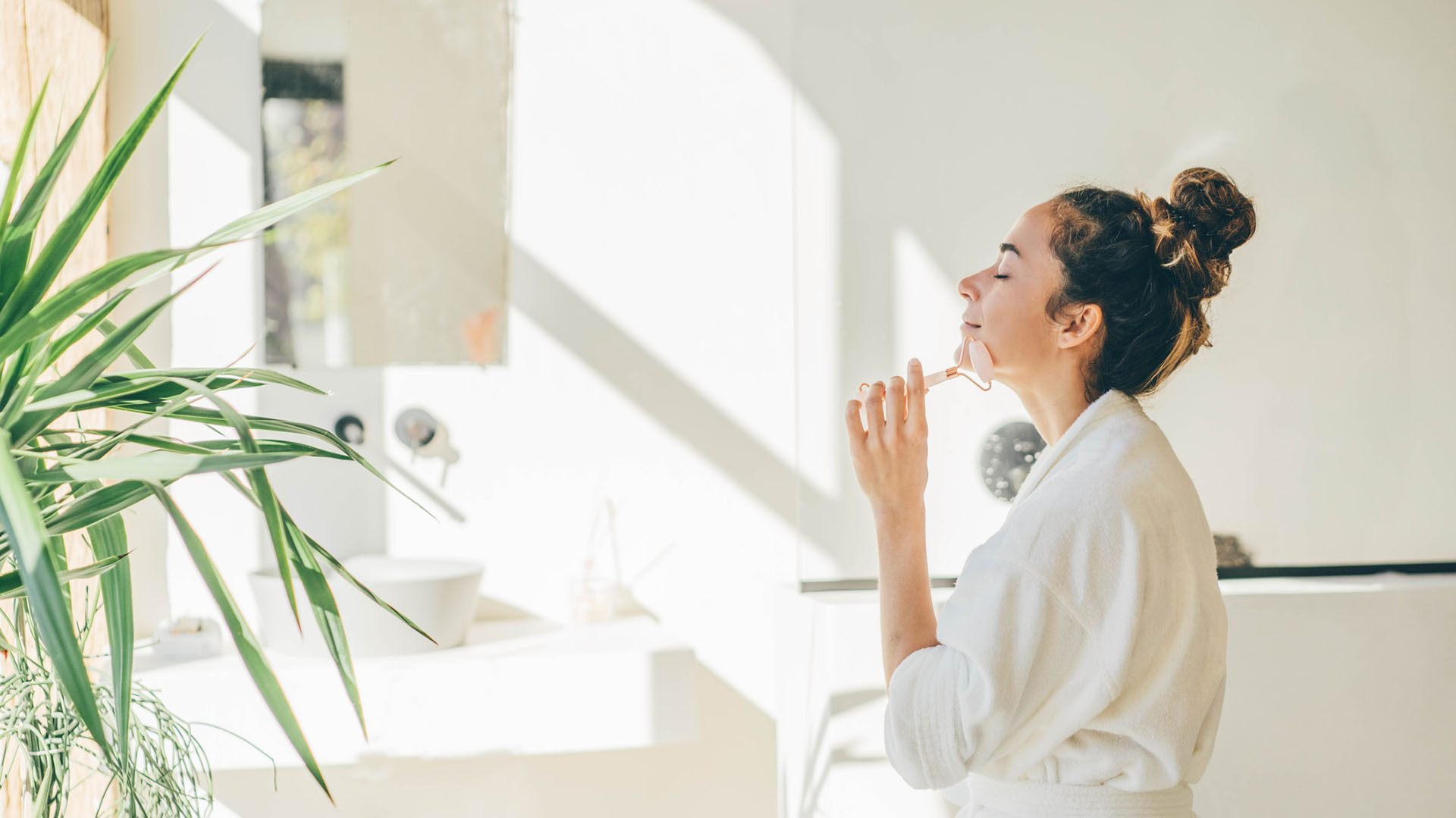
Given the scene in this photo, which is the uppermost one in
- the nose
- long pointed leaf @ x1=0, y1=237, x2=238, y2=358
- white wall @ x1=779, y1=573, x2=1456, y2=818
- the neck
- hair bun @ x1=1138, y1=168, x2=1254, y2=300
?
hair bun @ x1=1138, y1=168, x2=1254, y2=300

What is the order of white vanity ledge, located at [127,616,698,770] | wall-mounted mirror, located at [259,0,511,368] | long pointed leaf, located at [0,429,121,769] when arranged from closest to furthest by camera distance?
long pointed leaf, located at [0,429,121,769]
white vanity ledge, located at [127,616,698,770]
wall-mounted mirror, located at [259,0,511,368]

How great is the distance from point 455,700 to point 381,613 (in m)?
0.22

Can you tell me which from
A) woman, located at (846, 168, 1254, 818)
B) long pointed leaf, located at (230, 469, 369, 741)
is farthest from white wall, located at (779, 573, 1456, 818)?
long pointed leaf, located at (230, 469, 369, 741)

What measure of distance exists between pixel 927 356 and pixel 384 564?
4.00 ft

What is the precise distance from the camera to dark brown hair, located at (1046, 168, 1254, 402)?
1.31 metres

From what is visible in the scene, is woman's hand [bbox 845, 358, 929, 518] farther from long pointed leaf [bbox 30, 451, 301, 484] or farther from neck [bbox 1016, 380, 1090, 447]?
long pointed leaf [bbox 30, 451, 301, 484]

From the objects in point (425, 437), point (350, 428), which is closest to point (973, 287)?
point (425, 437)

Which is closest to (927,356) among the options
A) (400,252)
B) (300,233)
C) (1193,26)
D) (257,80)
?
(1193,26)

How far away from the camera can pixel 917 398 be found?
54.4 inches

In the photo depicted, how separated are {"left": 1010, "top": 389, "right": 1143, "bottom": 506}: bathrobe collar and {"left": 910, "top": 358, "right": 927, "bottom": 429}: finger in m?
0.16

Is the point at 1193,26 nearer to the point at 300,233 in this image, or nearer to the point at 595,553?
the point at 595,553

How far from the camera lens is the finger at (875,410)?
1.40 m

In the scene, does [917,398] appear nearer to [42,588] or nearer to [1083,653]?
[1083,653]

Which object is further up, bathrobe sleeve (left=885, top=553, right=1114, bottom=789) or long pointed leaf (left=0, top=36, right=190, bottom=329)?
long pointed leaf (left=0, top=36, right=190, bottom=329)
